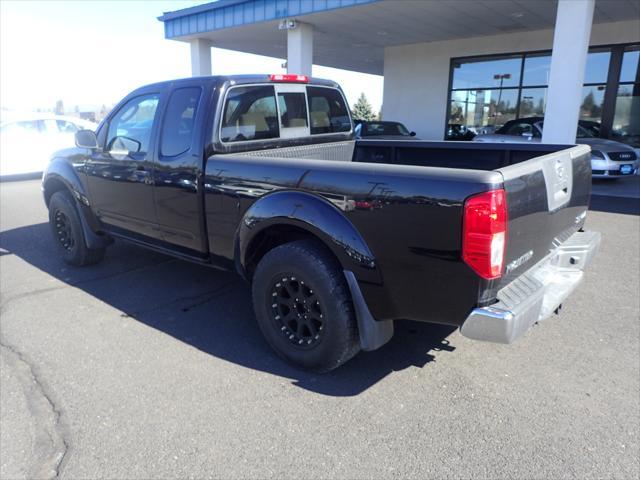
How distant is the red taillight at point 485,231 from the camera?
238 centimetres

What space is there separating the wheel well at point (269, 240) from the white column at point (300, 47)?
455 inches

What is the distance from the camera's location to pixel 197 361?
3469mm

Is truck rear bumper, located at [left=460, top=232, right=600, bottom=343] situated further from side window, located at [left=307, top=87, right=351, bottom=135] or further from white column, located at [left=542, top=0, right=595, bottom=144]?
white column, located at [left=542, top=0, right=595, bottom=144]

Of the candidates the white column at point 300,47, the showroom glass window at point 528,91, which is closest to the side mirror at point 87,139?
the white column at point 300,47

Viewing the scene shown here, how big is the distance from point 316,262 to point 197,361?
1.20 m

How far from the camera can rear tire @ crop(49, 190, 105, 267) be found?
529 centimetres

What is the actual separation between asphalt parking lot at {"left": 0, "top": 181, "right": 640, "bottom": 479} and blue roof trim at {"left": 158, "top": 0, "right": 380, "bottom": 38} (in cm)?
978

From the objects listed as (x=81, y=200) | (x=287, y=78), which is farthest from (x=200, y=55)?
(x=287, y=78)

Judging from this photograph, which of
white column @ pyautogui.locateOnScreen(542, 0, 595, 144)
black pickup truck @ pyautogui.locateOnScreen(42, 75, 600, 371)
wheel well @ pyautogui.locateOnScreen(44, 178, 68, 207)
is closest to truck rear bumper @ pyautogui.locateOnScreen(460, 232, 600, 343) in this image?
black pickup truck @ pyautogui.locateOnScreen(42, 75, 600, 371)

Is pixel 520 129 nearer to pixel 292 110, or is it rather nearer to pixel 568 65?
pixel 568 65

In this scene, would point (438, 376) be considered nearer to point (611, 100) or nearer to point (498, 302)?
point (498, 302)

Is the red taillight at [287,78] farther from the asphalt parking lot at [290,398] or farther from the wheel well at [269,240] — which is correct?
the asphalt parking lot at [290,398]

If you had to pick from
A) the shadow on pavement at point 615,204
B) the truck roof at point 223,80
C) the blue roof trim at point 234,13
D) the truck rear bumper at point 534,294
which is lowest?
the shadow on pavement at point 615,204

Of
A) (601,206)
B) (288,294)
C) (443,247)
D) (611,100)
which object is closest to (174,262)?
(288,294)
